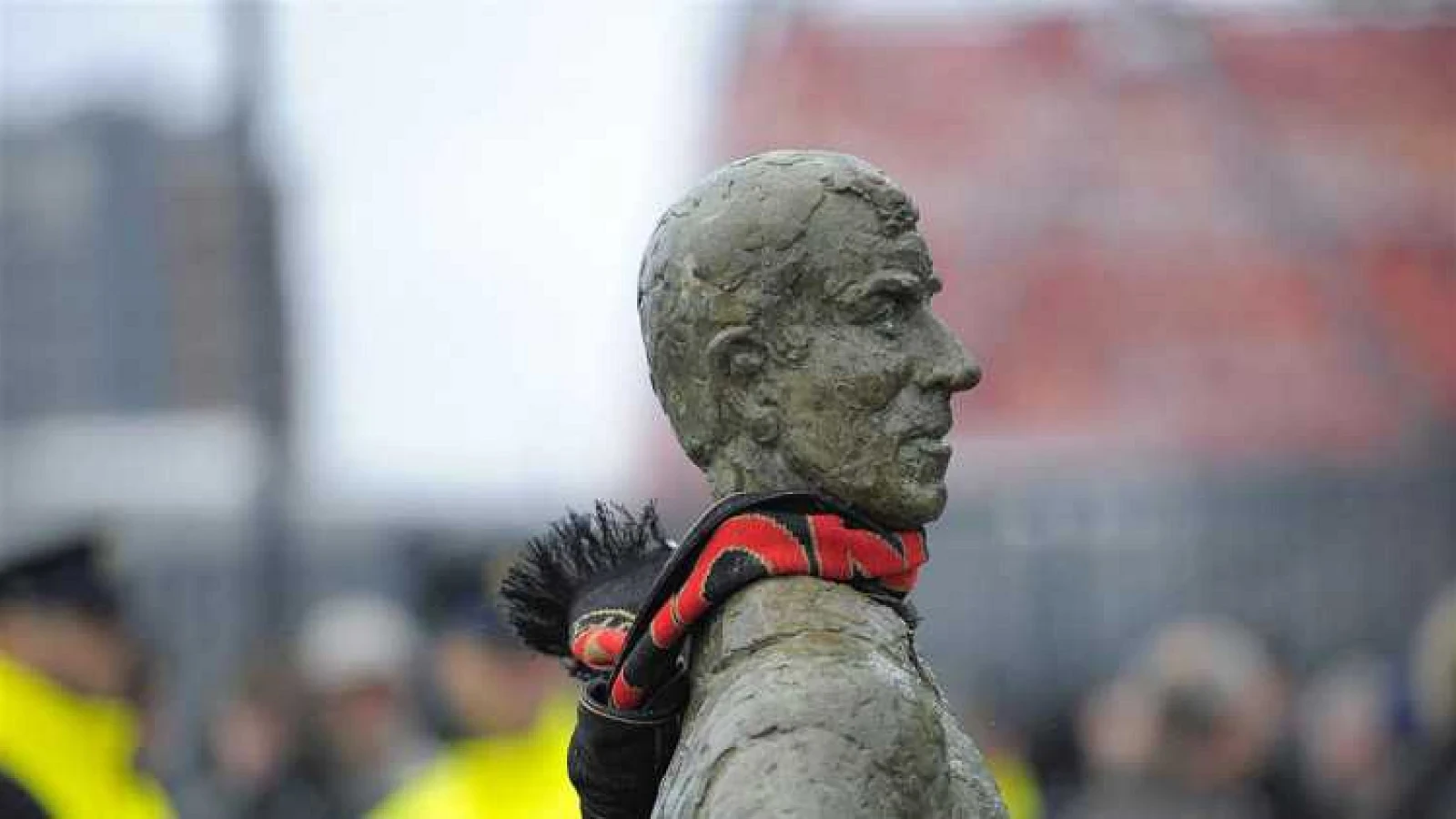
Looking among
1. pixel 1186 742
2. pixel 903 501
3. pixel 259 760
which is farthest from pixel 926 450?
pixel 259 760

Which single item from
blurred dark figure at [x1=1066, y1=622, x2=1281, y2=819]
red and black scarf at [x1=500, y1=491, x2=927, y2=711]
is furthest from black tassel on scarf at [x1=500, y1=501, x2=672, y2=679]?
blurred dark figure at [x1=1066, y1=622, x2=1281, y2=819]

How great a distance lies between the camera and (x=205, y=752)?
13109 mm

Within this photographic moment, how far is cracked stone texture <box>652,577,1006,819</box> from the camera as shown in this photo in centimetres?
330

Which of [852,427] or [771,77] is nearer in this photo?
[852,427]

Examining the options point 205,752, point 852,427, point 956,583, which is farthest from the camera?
point 956,583

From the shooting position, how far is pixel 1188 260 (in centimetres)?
1823

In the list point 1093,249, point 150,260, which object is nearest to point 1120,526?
point 1093,249

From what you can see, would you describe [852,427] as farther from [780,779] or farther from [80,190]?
[80,190]

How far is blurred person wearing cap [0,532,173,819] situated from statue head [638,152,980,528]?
3.72 m

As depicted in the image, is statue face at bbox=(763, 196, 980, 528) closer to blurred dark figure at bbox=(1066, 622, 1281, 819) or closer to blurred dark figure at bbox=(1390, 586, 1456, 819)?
blurred dark figure at bbox=(1066, 622, 1281, 819)

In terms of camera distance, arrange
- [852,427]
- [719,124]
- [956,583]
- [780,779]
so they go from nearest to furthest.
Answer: [780,779]
[852,427]
[956,583]
[719,124]

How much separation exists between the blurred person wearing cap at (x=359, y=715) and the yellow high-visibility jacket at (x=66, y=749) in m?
3.27

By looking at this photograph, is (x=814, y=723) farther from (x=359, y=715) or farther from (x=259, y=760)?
(x=259, y=760)

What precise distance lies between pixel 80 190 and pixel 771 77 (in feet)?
14.7
